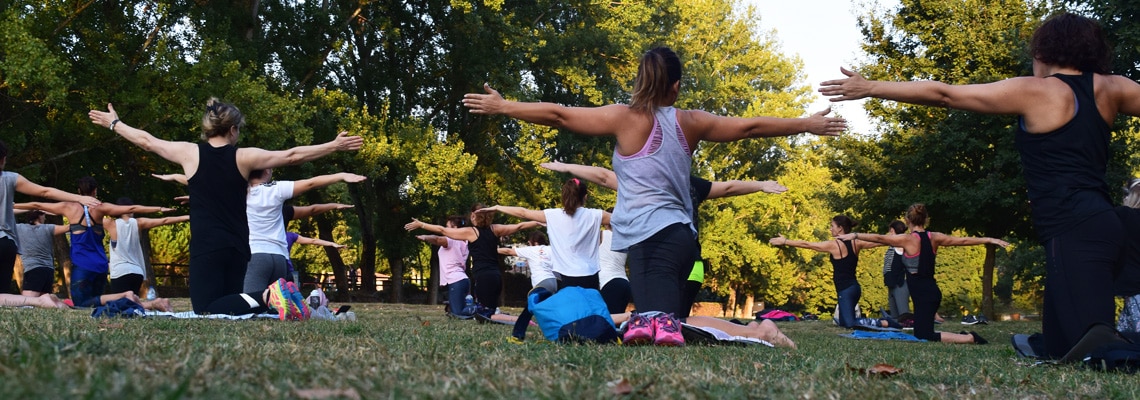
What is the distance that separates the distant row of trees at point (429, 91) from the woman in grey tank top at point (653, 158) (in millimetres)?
13258

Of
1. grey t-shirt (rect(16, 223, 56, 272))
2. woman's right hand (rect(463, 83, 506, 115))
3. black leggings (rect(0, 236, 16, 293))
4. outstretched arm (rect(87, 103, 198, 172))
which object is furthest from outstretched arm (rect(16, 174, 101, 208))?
woman's right hand (rect(463, 83, 506, 115))

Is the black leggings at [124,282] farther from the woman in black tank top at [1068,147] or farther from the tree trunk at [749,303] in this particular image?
the tree trunk at [749,303]

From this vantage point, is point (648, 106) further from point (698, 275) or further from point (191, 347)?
point (698, 275)

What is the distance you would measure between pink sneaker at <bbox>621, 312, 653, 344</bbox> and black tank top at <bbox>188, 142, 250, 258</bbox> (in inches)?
170

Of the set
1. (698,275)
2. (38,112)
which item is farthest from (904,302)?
(38,112)

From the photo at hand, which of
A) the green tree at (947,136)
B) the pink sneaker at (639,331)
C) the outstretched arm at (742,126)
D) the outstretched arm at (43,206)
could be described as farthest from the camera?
the green tree at (947,136)

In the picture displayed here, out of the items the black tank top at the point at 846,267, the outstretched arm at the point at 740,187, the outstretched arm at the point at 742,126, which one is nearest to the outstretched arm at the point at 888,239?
the black tank top at the point at 846,267

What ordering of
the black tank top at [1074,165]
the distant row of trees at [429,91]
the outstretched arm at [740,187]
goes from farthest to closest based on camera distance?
the distant row of trees at [429,91], the outstretched arm at [740,187], the black tank top at [1074,165]

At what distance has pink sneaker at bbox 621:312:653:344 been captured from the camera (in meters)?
6.72

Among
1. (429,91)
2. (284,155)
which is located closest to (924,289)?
(284,155)

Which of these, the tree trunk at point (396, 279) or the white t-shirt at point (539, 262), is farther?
the tree trunk at point (396, 279)

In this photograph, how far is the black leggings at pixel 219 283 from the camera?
9570 mm

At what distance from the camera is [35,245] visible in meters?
16.6

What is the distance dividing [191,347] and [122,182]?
26.7 metres
